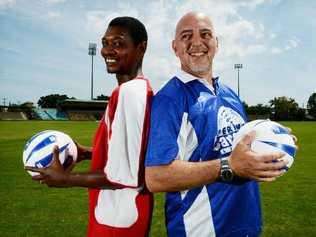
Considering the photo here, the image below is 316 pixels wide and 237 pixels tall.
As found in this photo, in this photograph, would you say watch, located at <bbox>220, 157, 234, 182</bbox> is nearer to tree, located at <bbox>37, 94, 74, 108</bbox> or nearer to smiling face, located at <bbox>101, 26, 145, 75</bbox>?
smiling face, located at <bbox>101, 26, 145, 75</bbox>

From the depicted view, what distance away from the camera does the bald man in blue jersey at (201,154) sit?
215cm

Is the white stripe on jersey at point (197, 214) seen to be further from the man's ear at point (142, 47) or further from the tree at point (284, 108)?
the tree at point (284, 108)

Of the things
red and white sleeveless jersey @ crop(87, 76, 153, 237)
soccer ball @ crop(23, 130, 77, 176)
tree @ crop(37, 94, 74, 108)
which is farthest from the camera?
tree @ crop(37, 94, 74, 108)

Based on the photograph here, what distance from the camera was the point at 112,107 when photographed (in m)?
2.69

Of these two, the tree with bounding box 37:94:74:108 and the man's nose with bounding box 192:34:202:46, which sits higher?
the tree with bounding box 37:94:74:108

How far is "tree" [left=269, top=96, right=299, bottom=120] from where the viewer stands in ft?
355

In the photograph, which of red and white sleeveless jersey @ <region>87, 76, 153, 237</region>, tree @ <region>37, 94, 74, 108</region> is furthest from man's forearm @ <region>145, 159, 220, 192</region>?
tree @ <region>37, 94, 74, 108</region>

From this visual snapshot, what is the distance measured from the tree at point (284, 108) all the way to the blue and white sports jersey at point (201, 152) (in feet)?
351

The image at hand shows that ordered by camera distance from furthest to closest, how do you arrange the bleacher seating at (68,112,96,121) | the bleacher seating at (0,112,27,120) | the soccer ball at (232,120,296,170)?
the bleacher seating at (68,112,96,121) → the bleacher seating at (0,112,27,120) → the soccer ball at (232,120,296,170)

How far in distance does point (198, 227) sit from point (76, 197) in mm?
7104

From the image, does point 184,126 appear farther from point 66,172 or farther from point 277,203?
point 277,203

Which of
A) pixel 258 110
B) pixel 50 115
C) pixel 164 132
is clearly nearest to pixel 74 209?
pixel 164 132

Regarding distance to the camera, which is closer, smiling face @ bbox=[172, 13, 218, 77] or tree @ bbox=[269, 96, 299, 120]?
smiling face @ bbox=[172, 13, 218, 77]

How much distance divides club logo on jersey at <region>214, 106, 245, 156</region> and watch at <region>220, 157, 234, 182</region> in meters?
0.32
